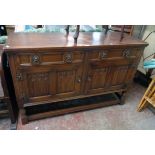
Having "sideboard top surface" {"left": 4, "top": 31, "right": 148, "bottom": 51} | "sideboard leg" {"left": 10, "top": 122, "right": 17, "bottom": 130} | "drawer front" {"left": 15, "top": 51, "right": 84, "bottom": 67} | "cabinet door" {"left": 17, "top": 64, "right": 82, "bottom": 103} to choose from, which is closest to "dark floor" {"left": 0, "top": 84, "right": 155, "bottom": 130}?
"sideboard leg" {"left": 10, "top": 122, "right": 17, "bottom": 130}

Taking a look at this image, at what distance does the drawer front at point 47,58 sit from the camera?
1155 mm

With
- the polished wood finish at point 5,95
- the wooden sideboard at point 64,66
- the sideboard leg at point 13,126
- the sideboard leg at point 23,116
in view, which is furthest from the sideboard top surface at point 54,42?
the sideboard leg at point 13,126

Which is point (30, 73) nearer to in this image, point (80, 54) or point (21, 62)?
point (21, 62)

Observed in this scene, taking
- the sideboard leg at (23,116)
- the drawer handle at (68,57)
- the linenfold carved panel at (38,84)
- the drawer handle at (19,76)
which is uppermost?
the drawer handle at (68,57)

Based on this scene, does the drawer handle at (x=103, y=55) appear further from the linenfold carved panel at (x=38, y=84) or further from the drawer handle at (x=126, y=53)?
the linenfold carved panel at (x=38, y=84)

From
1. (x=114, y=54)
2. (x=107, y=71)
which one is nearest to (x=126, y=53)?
(x=114, y=54)

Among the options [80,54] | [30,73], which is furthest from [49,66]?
[80,54]

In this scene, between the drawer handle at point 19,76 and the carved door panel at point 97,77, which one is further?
the carved door panel at point 97,77

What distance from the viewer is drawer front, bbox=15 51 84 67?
1155mm

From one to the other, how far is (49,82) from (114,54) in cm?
65

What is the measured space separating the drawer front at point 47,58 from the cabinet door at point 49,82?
47 mm

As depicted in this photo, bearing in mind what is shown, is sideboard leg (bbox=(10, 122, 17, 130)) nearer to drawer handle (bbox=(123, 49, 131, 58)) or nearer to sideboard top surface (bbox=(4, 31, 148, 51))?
sideboard top surface (bbox=(4, 31, 148, 51))
